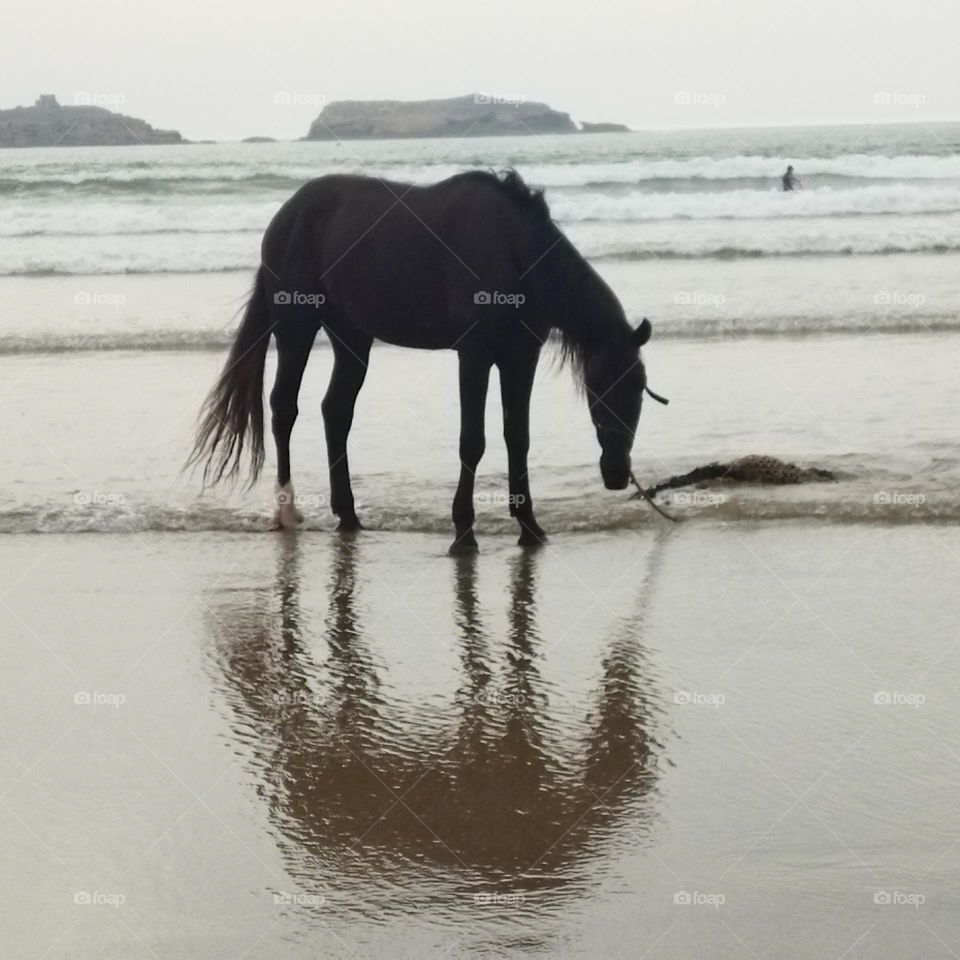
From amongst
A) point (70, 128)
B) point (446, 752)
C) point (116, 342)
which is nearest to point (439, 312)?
point (446, 752)

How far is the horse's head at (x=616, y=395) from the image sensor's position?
489 cm

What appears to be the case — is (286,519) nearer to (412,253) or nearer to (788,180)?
(412,253)

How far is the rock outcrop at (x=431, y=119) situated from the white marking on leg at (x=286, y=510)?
A: 127 feet

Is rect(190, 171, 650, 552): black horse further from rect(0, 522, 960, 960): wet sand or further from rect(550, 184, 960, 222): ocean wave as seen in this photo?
rect(550, 184, 960, 222): ocean wave

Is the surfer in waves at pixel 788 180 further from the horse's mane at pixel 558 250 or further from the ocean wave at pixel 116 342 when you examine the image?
the horse's mane at pixel 558 250

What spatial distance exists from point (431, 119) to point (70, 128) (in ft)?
46.1

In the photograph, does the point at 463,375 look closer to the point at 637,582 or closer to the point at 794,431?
the point at 637,582

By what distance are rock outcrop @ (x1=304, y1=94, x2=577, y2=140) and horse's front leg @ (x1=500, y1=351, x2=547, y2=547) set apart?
3900 centimetres

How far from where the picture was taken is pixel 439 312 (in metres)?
5.18

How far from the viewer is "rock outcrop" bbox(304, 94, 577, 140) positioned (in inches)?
1789

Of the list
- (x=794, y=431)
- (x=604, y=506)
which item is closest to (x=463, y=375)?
(x=604, y=506)

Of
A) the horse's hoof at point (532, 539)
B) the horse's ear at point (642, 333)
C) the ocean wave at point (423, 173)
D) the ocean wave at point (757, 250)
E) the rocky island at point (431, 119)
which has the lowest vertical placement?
the horse's hoof at point (532, 539)

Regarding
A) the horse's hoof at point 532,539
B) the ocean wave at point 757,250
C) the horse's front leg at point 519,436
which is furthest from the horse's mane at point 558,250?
the ocean wave at point 757,250

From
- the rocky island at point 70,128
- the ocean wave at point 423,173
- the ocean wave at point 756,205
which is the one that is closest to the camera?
the ocean wave at point 756,205
